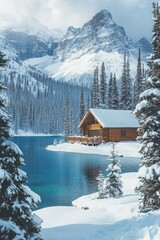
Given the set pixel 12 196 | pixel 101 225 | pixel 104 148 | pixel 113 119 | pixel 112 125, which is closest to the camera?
pixel 12 196

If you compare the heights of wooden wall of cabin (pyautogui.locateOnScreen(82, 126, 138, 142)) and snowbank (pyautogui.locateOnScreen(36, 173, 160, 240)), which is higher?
wooden wall of cabin (pyautogui.locateOnScreen(82, 126, 138, 142))

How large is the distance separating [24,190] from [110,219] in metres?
5.89

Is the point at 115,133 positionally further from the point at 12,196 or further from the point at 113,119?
the point at 12,196

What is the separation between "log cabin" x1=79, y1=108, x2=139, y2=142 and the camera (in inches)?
2494

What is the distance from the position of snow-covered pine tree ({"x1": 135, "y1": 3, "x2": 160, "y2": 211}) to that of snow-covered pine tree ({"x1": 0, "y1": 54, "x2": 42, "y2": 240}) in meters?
6.01

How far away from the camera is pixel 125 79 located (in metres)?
82.2

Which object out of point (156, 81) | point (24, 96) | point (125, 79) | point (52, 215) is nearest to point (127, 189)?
point (52, 215)

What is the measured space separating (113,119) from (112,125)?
209cm

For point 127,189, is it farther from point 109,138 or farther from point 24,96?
point 24,96

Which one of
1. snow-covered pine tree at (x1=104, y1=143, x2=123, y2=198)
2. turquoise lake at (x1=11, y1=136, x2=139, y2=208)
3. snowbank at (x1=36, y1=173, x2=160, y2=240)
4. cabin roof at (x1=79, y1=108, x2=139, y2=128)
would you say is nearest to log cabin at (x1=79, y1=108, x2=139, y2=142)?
cabin roof at (x1=79, y1=108, x2=139, y2=128)

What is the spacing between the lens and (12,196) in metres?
9.65

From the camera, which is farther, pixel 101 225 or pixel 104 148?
pixel 104 148

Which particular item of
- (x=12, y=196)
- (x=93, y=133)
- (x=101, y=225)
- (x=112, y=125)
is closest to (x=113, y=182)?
(x=101, y=225)

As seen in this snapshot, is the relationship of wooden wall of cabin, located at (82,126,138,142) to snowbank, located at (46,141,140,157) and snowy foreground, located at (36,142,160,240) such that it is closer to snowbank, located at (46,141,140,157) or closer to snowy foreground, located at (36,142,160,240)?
snowbank, located at (46,141,140,157)
